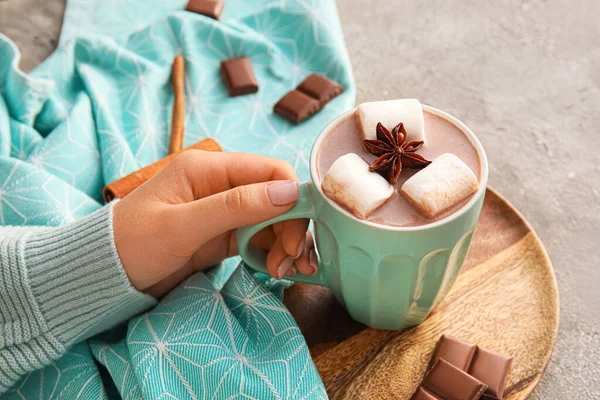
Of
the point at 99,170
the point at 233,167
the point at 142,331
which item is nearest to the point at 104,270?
the point at 142,331

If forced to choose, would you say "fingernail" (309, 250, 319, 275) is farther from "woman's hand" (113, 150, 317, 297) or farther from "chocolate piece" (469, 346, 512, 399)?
"chocolate piece" (469, 346, 512, 399)

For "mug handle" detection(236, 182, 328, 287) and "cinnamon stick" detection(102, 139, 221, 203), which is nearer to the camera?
"mug handle" detection(236, 182, 328, 287)

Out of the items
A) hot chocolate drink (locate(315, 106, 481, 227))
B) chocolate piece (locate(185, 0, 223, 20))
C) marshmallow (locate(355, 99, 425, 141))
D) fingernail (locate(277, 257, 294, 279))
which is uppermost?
marshmallow (locate(355, 99, 425, 141))

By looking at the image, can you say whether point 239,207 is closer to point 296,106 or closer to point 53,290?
point 53,290

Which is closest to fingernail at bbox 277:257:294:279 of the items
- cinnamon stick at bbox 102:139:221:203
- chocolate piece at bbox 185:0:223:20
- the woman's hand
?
the woman's hand

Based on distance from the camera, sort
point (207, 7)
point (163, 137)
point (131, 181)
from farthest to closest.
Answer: point (207, 7), point (163, 137), point (131, 181)

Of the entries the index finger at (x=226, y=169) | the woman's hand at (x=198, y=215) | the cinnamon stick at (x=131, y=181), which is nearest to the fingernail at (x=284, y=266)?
the woman's hand at (x=198, y=215)

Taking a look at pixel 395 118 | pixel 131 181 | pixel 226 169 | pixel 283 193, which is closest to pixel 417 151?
pixel 395 118
